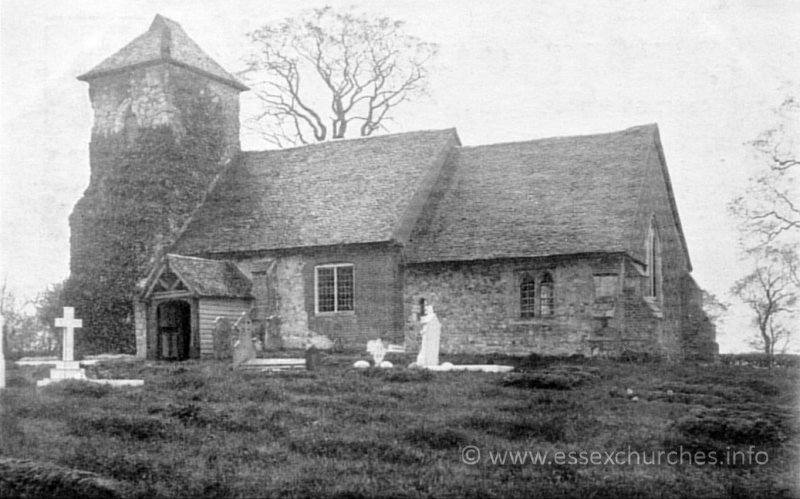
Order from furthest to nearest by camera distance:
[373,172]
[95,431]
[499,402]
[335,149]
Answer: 1. [335,149]
2. [373,172]
3. [499,402]
4. [95,431]

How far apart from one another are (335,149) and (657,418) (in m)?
19.1

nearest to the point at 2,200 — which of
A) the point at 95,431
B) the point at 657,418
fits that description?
the point at 95,431

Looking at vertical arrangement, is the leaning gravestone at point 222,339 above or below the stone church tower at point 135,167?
below

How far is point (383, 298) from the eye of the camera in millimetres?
25219

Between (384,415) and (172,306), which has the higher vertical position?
(172,306)

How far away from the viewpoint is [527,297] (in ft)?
80.0

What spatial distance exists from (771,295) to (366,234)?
11.0m

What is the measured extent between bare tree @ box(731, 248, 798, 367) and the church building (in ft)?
10.6

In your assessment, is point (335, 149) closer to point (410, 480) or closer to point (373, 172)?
point (373, 172)

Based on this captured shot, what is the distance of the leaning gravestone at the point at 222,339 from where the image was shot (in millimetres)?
24906

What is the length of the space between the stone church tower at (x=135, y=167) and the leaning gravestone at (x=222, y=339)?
2.92 metres

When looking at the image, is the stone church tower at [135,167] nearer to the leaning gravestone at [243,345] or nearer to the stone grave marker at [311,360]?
the leaning gravestone at [243,345]

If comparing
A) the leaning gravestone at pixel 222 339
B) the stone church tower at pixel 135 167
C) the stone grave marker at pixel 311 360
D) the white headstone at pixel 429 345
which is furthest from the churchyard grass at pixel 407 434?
the stone church tower at pixel 135 167

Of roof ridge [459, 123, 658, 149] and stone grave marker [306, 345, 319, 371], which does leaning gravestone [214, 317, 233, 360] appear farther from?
roof ridge [459, 123, 658, 149]
